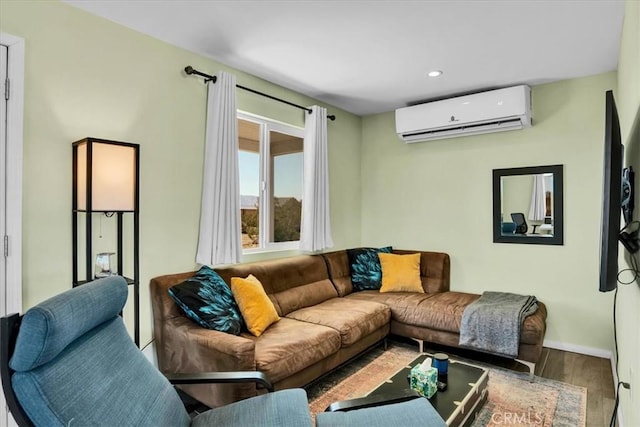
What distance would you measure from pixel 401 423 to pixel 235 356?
3.29 feet

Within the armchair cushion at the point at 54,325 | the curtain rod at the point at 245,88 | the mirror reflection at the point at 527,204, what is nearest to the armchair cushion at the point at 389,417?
the armchair cushion at the point at 54,325

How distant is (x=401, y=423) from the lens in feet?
5.20

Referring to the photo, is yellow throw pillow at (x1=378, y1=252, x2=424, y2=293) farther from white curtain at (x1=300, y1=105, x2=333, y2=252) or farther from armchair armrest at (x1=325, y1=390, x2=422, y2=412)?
armchair armrest at (x1=325, y1=390, x2=422, y2=412)

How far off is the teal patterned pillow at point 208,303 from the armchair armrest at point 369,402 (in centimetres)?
103

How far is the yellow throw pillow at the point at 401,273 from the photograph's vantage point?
403cm

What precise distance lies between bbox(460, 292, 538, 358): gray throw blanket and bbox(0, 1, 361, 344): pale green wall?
2385 mm

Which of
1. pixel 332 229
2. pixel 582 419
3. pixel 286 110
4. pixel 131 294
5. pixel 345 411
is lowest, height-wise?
pixel 582 419

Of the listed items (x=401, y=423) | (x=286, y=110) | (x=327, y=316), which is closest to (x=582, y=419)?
(x=401, y=423)

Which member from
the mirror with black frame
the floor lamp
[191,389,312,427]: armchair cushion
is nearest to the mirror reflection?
the mirror with black frame

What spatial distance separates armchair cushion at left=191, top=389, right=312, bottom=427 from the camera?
1.59m

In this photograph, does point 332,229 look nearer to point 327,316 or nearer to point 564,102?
point 327,316

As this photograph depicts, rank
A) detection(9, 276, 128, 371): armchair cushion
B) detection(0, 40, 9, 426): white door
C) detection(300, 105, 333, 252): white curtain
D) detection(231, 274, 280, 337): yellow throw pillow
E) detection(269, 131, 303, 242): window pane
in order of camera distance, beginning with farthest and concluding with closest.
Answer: detection(300, 105, 333, 252): white curtain, detection(269, 131, 303, 242): window pane, detection(231, 274, 280, 337): yellow throw pillow, detection(0, 40, 9, 426): white door, detection(9, 276, 128, 371): armchair cushion

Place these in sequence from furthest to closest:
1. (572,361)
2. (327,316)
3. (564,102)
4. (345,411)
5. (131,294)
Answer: (564,102)
(572,361)
(327,316)
(131,294)
(345,411)

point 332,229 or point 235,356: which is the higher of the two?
point 332,229
